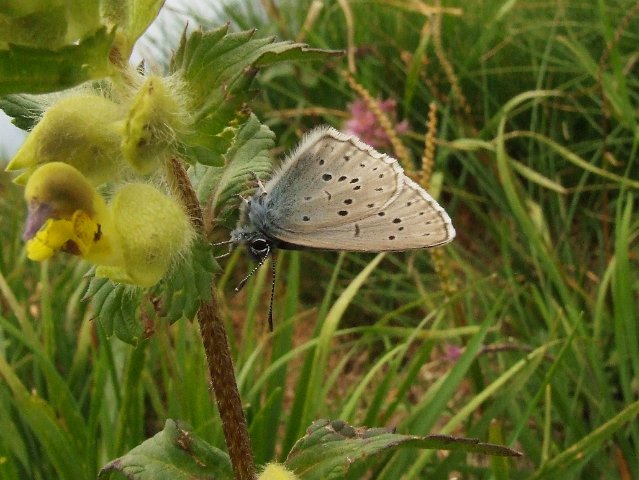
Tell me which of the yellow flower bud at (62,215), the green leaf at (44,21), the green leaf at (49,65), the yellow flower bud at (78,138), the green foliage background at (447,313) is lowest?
the green foliage background at (447,313)

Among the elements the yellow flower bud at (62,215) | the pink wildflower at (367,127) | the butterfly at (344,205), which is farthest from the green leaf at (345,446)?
the pink wildflower at (367,127)

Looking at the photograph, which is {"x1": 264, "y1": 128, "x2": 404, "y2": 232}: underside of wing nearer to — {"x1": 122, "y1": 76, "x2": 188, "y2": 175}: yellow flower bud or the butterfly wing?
the butterfly wing

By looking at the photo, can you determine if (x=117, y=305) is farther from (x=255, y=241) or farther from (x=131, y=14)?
(x=131, y=14)

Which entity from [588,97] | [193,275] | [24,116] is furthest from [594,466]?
[588,97]

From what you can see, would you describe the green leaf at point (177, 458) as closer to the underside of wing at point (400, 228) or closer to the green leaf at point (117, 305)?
the green leaf at point (117, 305)

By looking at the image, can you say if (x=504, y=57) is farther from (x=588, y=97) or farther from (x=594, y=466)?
(x=594, y=466)
